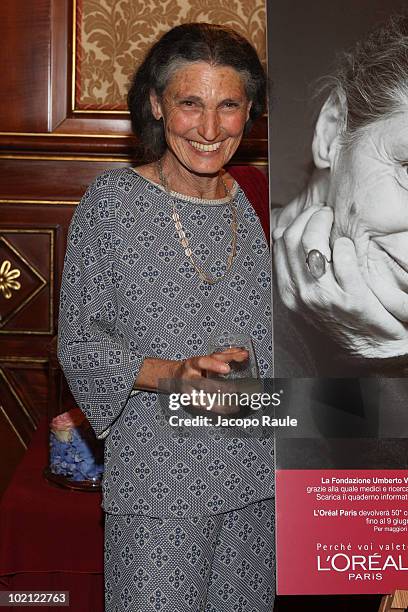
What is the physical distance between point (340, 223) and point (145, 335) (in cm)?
38

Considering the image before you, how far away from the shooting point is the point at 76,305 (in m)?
1.51

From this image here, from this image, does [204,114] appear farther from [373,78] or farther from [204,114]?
[373,78]

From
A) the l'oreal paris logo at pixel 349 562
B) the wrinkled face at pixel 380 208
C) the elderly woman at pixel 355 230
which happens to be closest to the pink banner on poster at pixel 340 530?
the l'oreal paris logo at pixel 349 562

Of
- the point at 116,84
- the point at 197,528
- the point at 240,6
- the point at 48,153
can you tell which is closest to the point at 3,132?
the point at 48,153

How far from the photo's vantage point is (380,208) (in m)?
1.49

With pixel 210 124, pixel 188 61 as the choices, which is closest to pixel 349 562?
pixel 210 124

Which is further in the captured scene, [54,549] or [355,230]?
[54,549]

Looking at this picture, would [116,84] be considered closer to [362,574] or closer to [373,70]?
[373,70]

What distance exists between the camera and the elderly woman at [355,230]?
4.88 ft

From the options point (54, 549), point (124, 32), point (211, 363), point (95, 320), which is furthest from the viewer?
point (124, 32)

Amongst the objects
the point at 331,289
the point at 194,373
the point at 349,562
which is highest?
the point at 331,289

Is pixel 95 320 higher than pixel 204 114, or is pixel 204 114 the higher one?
pixel 204 114

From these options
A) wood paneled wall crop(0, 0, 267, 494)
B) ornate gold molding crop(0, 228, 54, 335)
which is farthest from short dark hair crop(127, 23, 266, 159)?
ornate gold molding crop(0, 228, 54, 335)

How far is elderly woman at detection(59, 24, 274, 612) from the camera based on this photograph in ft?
4.89
